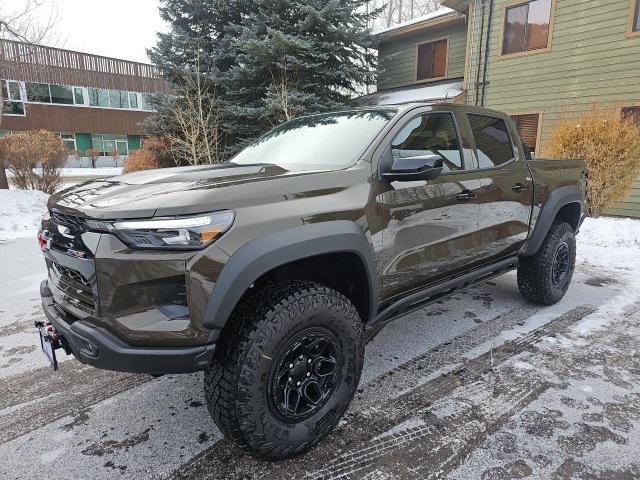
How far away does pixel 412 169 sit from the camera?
7.73 ft

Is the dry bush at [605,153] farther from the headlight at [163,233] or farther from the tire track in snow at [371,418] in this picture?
the headlight at [163,233]

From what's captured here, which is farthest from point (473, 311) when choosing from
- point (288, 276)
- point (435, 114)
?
point (288, 276)

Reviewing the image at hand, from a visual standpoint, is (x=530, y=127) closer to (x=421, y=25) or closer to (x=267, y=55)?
(x=421, y=25)

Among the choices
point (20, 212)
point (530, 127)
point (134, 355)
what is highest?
point (530, 127)

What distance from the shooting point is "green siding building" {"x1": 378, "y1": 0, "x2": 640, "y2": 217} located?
9422 millimetres

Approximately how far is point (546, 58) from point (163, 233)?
38.2 ft

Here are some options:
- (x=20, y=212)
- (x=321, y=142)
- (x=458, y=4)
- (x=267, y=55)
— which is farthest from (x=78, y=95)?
(x=321, y=142)

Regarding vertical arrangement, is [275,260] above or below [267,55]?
below

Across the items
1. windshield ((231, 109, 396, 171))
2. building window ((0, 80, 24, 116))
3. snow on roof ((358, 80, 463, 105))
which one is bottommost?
windshield ((231, 109, 396, 171))

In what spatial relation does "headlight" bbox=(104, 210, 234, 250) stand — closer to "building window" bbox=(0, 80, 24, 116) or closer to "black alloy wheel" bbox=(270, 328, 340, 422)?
"black alloy wheel" bbox=(270, 328, 340, 422)

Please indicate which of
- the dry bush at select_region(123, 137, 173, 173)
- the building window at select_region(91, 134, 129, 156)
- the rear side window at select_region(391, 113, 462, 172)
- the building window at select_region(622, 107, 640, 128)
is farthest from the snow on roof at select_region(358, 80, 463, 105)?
the building window at select_region(91, 134, 129, 156)

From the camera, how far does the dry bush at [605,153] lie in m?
7.59

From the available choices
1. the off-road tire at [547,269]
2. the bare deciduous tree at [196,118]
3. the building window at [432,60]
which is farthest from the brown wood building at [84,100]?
the off-road tire at [547,269]

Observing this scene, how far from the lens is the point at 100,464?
2.09 meters
